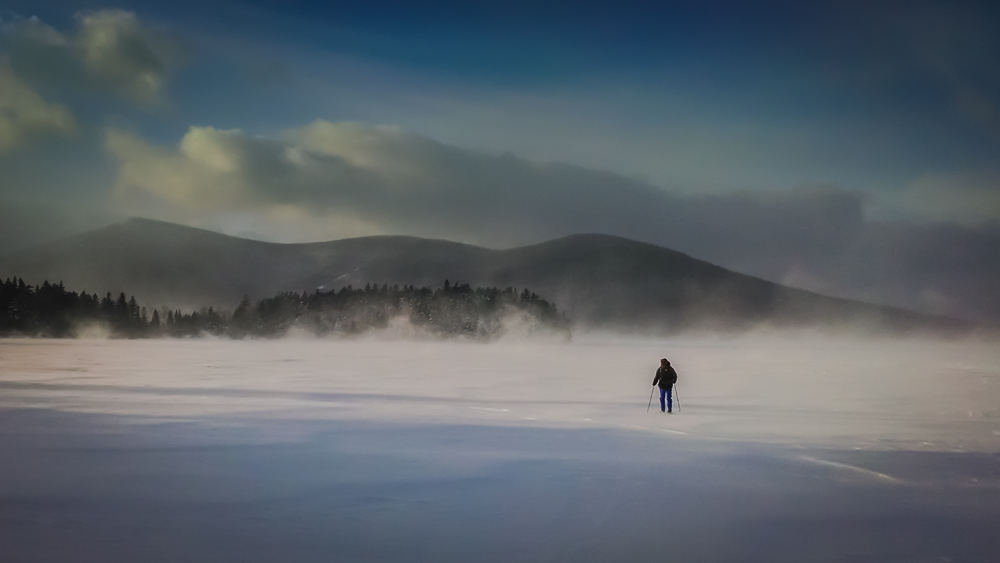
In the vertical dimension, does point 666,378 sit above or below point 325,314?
below

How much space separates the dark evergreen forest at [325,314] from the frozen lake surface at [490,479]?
105070mm

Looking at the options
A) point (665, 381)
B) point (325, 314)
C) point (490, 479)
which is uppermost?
point (325, 314)

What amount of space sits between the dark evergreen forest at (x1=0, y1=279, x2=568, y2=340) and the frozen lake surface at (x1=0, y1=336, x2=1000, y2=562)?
10507 cm

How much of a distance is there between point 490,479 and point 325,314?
13040 cm

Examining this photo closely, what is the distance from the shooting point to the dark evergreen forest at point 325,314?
120m

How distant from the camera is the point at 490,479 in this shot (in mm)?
11539

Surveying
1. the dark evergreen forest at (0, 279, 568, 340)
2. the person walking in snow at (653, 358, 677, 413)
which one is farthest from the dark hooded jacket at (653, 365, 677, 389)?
the dark evergreen forest at (0, 279, 568, 340)

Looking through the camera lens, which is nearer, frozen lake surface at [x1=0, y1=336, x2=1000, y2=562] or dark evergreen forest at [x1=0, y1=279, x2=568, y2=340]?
frozen lake surface at [x1=0, y1=336, x2=1000, y2=562]

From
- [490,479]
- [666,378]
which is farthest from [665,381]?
[490,479]

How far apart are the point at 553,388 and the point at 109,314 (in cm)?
11753

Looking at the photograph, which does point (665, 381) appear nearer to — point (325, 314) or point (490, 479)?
point (490, 479)

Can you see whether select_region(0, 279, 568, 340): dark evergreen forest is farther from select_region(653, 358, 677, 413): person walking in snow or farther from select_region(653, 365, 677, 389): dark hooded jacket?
select_region(653, 365, 677, 389): dark hooded jacket

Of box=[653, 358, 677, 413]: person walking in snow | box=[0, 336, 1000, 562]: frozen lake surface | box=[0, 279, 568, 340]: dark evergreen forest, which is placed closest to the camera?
box=[0, 336, 1000, 562]: frozen lake surface

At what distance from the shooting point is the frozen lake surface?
8.03m
